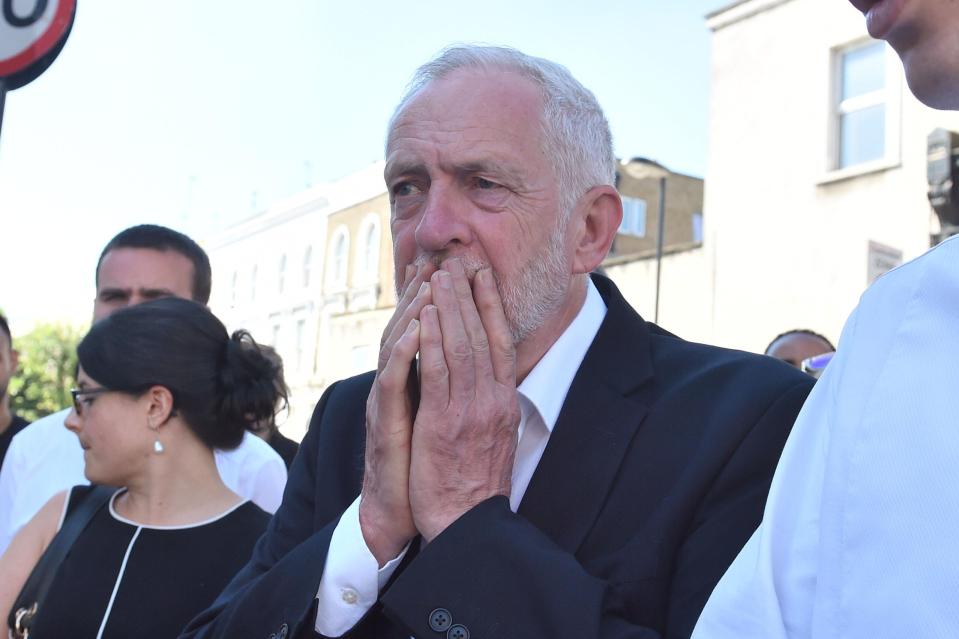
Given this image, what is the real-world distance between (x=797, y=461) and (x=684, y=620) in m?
0.79

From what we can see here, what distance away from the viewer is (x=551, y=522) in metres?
1.86

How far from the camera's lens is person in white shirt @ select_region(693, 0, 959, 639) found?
789 millimetres

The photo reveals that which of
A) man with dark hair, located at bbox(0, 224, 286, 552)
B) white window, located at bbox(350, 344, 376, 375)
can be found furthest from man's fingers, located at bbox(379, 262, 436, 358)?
white window, located at bbox(350, 344, 376, 375)

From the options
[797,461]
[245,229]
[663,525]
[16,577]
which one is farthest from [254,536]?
[245,229]

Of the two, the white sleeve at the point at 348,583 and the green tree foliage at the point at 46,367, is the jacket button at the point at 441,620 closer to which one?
the white sleeve at the point at 348,583

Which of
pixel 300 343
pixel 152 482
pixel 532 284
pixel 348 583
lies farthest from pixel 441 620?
pixel 300 343

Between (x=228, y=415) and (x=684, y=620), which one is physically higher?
(x=228, y=415)

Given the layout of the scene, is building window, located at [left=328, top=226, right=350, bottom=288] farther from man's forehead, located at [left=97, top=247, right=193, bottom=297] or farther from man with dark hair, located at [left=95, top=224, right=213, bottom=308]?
man's forehead, located at [left=97, top=247, right=193, bottom=297]

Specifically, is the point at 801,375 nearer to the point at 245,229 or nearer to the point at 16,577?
the point at 16,577

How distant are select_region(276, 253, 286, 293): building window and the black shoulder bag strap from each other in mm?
38394

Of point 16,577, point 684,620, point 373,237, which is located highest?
point 373,237

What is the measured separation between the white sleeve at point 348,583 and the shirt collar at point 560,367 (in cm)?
41

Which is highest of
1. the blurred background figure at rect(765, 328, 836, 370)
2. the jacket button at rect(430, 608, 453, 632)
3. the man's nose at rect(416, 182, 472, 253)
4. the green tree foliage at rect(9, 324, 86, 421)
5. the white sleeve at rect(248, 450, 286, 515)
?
the green tree foliage at rect(9, 324, 86, 421)

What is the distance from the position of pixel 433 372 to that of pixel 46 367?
46.2 m
